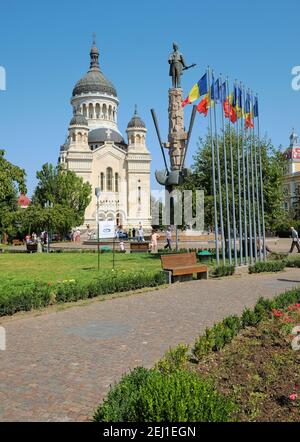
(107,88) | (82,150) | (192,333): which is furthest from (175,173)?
(107,88)

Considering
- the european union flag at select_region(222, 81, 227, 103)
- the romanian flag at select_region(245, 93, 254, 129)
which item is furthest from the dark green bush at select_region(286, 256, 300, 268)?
the european union flag at select_region(222, 81, 227, 103)

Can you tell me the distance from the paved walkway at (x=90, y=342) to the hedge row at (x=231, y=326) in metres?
0.68

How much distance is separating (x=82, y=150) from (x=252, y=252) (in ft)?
211

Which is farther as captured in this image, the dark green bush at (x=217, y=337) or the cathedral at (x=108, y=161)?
the cathedral at (x=108, y=161)

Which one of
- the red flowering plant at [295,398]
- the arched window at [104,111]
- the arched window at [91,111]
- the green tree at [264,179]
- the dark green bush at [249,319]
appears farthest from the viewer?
the arched window at [104,111]

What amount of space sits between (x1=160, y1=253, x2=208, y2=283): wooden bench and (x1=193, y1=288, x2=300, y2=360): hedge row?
5.38m

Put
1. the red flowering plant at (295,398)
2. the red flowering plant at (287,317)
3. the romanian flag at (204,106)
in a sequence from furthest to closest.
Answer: the romanian flag at (204,106), the red flowering plant at (287,317), the red flowering plant at (295,398)

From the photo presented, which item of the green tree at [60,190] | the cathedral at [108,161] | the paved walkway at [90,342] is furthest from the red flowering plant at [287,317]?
the cathedral at [108,161]

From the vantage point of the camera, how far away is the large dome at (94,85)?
91.9m

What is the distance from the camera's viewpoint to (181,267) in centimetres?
1541

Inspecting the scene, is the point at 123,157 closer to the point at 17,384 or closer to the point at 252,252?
the point at 252,252

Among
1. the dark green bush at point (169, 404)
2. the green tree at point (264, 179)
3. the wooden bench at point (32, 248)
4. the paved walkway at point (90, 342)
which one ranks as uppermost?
the green tree at point (264, 179)

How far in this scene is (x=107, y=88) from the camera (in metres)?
93.2

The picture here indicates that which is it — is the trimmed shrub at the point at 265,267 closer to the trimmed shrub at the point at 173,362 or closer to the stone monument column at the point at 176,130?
the trimmed shrub at the point at 173,362
